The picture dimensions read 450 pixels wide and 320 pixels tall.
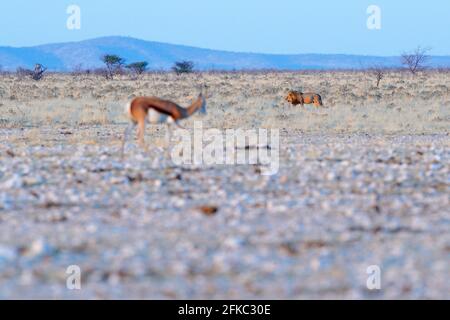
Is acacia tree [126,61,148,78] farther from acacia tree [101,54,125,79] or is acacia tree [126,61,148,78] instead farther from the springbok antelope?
the springbok antelope

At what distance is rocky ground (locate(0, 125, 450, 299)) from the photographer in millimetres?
7125

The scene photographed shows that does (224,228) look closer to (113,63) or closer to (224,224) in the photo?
(224,224)

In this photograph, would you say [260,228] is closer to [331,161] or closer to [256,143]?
[331,161]

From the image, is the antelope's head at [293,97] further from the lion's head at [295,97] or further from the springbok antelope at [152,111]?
the springbok antelope at [152,111]

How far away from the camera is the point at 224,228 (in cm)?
902

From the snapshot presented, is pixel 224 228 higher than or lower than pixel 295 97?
higher

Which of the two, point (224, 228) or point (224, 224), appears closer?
point (224, 228)

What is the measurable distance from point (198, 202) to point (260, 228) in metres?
1.74

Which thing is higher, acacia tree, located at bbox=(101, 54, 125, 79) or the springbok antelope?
the springbok antelope

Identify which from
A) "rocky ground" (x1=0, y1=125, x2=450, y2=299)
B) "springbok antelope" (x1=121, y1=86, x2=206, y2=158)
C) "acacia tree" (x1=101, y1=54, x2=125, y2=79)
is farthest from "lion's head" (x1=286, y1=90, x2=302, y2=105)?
"acacia tree" (x1=101, y1=54, x2=125, y2=79)

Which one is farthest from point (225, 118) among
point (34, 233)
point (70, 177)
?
point (34, 233)

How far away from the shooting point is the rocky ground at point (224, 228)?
7125 millimetres

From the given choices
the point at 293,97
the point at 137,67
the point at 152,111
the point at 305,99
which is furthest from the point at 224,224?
the point at 137,67

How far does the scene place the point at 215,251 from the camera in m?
8.02
